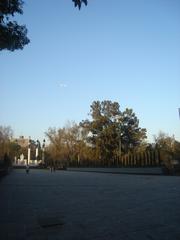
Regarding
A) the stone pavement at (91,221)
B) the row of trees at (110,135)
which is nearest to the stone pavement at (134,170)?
the row of trees at (110,135)

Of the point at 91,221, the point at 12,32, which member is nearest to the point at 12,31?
A: the point at 12,32

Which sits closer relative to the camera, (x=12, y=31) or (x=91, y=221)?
(x=91, y=221)

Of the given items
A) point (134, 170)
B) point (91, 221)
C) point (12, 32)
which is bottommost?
point (91, 221)

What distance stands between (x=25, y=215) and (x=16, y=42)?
6695 millimetres

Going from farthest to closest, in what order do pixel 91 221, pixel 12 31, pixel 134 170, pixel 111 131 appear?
pixel 111 131 → pixel 134 170 → pixel 12 31 → pixel 91 221

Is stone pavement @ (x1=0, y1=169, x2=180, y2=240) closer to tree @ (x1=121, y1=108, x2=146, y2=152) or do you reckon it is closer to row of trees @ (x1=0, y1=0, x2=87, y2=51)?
row of trees @ (x1=0, y1=0, x2=87, y2=51)

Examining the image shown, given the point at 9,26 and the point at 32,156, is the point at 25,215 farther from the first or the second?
the point at 32,156

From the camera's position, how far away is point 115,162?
145 ft

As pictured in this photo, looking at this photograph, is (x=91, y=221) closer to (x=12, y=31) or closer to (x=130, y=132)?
(x=12, y=31)

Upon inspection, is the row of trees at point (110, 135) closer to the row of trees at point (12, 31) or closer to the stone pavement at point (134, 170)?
the stone pavement at point (134, 170)

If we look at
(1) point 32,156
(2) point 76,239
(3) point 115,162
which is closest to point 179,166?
(3) point 115,162

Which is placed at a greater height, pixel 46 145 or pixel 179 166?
pixel 46 145

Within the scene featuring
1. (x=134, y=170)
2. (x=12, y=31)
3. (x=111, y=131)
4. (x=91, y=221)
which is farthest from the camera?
(x=111, y=131)

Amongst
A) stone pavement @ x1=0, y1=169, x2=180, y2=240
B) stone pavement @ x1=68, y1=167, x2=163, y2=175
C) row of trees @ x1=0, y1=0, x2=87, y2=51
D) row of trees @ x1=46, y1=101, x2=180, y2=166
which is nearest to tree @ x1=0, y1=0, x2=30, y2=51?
row of trees @ x1=0, y1=0, x2=87, y2=51
